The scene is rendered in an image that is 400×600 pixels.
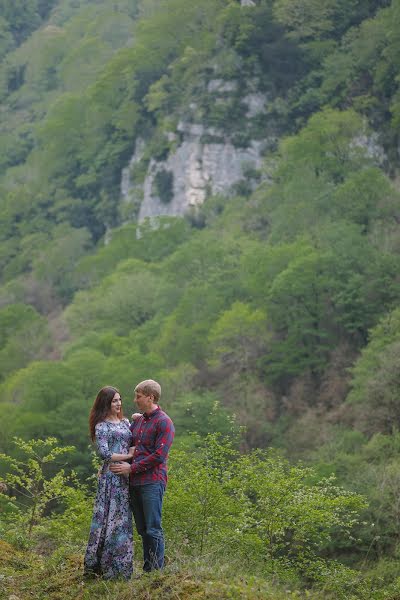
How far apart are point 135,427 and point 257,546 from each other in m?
4.28

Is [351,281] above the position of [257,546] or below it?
below

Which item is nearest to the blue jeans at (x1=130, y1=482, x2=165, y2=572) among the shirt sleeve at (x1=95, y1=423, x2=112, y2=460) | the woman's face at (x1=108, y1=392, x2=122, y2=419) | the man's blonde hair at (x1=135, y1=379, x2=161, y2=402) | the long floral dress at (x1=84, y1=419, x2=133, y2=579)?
the long floral dress at (x1=84, y1=419, x2=133, y2=579)

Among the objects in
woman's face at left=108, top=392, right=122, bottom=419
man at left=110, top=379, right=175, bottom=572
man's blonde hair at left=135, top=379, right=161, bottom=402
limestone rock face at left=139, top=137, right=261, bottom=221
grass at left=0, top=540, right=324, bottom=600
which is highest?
man's blonde hair at left=135, top=379, right=161, bottom=402

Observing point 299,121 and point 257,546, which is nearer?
point 257,546

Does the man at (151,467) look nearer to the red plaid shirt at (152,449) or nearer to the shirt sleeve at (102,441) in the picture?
the red plaid shirt at (152,449)

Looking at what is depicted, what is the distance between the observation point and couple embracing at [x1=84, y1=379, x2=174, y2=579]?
7820 mm

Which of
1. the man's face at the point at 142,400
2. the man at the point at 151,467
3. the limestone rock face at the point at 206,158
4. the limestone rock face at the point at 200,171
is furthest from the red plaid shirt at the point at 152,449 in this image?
the limestone rock face at the point at 200,171

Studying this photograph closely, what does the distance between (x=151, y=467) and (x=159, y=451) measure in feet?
0.53

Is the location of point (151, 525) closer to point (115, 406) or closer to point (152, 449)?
point (152, 449)

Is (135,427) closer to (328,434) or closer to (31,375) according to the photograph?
(328,434)

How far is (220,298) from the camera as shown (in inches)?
1801

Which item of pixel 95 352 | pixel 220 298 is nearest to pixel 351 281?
pixel 220 298

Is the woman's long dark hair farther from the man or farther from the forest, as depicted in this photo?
the forest

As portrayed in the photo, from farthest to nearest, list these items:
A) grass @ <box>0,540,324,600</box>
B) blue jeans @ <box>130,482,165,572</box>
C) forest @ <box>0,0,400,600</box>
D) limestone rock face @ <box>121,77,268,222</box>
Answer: limestone rock face @ <box>121,77,268,222</box>
forest @ <box>0,0,400,600</box>
blue jeans @ <box>130,482,165,572</box>
grass @ <box>0,540,324,600</box>
